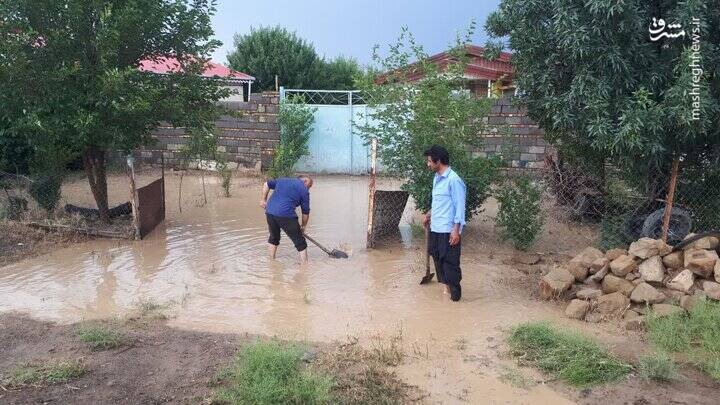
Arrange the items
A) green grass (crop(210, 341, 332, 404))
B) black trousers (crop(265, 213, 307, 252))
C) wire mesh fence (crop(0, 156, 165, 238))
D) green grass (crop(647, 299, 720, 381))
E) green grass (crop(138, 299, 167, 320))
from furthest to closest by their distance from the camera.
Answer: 1. wire mesh fence (crop(0, 156, 165, 238))
2. black trousers (crop(265, 213, 307, 252))
3. green grass (crop(138, 299, 167, 320))
4. green grass (crop(647, 299, 720, 381))
5. green grass (crop(210, 341, 332, 404))

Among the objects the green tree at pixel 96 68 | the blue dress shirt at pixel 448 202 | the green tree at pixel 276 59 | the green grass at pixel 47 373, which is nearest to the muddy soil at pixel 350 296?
the blue dress shirt at pixel 448 202

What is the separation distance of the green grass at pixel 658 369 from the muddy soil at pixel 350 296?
0.07 metres

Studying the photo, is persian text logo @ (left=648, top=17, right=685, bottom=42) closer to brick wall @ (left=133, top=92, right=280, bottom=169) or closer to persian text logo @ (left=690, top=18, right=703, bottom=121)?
persian text logo @ (left=690, top=18, right=703, bottom=121)

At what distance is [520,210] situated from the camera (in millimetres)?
8039

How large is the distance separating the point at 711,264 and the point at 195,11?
7.67m

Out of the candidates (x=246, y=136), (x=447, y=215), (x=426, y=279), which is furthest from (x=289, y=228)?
(x=246, y=136)

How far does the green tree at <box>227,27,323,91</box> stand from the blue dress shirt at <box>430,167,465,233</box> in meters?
22.4

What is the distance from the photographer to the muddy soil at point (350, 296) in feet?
14.6

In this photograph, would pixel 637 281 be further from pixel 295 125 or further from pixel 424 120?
pixel 295 125

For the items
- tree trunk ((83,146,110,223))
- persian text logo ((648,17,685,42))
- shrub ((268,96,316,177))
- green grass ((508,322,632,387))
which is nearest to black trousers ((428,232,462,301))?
green grass ((508,322,632,387))

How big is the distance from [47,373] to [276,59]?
24.6 metres

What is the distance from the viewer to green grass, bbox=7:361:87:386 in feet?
13.9

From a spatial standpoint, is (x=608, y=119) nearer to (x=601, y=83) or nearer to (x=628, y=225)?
(x=601, y=83)

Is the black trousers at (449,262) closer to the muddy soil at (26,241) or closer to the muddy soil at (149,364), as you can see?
the muddy soil at (149,364)
